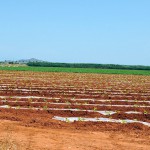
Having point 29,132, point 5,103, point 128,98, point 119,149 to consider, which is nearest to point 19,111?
point 5,103

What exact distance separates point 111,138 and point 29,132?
1813 millimetres

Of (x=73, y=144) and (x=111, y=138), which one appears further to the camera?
(x=111, y=138)

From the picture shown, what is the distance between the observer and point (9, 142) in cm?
768

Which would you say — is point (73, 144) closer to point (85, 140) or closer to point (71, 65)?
point (85, 140)

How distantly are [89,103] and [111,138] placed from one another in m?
6.37

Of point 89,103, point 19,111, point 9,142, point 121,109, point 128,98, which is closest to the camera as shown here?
point 9,142

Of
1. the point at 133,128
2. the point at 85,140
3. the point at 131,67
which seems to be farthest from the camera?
the point at 131,67

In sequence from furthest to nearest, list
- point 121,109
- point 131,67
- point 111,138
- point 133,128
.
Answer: point 131,67 → point 121,109 → point 133,128 → point 111,138

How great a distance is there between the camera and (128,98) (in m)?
17.8

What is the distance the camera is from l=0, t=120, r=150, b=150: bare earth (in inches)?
307

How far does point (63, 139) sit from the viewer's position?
8.54 m

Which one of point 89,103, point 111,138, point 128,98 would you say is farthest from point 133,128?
point 128,98

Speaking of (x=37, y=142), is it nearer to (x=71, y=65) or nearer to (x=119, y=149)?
(x=119, y=149)

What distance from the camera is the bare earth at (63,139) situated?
25.6 ft
